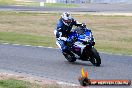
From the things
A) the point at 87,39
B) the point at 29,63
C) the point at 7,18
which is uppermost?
the point at 87,39

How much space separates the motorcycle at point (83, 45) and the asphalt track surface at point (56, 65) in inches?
9.3

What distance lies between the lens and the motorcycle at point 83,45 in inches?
510

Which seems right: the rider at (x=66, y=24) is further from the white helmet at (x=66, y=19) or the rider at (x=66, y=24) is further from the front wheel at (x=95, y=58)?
the front wheel at (x=95, y=58)

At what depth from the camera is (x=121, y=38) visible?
25.2m

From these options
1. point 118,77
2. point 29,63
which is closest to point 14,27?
point 29,63

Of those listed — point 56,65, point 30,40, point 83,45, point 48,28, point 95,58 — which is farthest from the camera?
point 48,28

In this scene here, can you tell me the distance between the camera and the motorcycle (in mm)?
12953

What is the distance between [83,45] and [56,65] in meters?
1.01

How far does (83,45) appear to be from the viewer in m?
13.1

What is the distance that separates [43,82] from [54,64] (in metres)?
3.56

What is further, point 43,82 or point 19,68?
point 19,68

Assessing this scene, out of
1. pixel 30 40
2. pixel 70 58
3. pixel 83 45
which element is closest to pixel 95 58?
pixel 83 45

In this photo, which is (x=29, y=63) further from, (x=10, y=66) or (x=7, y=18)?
(x=7, y=18)

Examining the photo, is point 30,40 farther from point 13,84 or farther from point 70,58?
point 13,84
